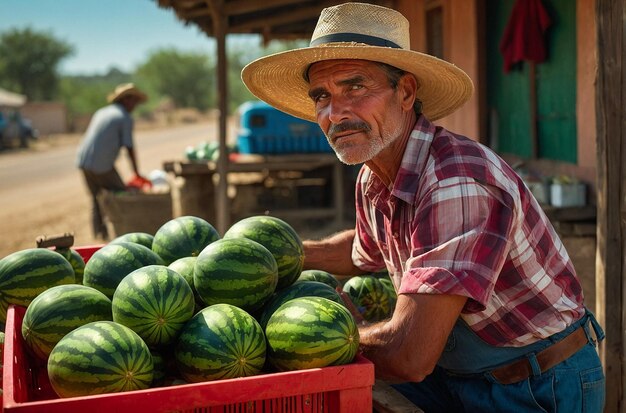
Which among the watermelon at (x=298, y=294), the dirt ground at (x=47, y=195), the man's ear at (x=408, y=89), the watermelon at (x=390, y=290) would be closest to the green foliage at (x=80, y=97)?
the dirt ground at (x=47, y=195)

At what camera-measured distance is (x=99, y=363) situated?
6.40 feet

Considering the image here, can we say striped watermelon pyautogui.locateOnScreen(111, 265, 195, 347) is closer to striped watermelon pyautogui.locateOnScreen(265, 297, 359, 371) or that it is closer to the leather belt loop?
striped watermelon pyautogui.locateOnScreen(265, 297, 359, 371)

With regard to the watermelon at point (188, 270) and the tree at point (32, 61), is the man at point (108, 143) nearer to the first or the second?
the watermelon at point (188, 270)

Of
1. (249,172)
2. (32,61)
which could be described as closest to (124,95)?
(249,172)

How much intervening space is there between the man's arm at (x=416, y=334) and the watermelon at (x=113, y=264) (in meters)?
0.97

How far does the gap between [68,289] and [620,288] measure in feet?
9.33

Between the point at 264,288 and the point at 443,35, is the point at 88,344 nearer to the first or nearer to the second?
the point at 264,288

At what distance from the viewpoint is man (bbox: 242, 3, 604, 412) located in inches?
84.2

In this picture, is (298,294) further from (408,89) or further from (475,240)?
(408,89)

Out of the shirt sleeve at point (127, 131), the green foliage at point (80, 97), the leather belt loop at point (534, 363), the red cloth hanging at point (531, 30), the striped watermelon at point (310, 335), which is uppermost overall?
the green foliage at point (80, 97)

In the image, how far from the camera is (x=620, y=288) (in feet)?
12.5

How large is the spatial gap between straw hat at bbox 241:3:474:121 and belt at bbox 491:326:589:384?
1002 millimetres

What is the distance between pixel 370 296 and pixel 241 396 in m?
1.26

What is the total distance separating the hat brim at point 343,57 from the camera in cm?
243
